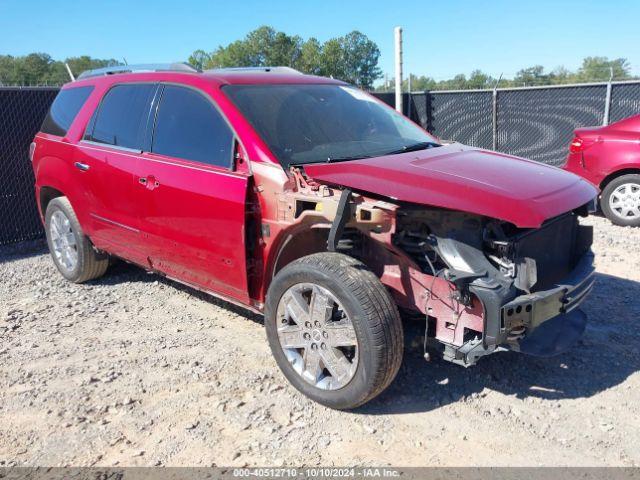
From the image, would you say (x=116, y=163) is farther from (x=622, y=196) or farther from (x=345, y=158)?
(x=622, y=196)

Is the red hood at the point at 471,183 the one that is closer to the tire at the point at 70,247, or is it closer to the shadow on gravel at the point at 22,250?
the tire at the point at 70,247

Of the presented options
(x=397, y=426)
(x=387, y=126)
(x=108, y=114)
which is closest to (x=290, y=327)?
(x=397, y=426)

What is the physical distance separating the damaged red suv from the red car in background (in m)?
4.20

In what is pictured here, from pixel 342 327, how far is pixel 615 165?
6.01 meters

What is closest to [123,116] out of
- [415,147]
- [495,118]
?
[415,147]

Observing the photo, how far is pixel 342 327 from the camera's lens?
10.4ft

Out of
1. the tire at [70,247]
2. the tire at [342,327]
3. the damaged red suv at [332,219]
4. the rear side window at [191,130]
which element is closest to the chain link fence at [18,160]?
the tire at [70,247]

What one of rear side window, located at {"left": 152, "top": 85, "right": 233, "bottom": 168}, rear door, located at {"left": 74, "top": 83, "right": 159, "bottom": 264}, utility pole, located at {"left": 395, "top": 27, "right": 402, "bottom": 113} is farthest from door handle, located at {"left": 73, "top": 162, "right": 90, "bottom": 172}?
utility pole, located at {"left": 395, "top": 27, "right": 402, "bottom": 113}

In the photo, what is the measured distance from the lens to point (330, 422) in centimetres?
323

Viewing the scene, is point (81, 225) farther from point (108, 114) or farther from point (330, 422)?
point (330, 422)

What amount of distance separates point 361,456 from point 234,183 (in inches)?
71.0

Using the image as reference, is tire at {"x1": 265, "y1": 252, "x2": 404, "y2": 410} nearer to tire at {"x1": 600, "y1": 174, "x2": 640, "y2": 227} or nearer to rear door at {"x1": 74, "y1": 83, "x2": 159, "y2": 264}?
rear door at {"x1": 74, "y1": 83, "x2": 159, "y2": 264}

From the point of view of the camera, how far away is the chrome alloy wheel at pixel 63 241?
5.54 meters

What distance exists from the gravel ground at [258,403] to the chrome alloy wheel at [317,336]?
218mm
